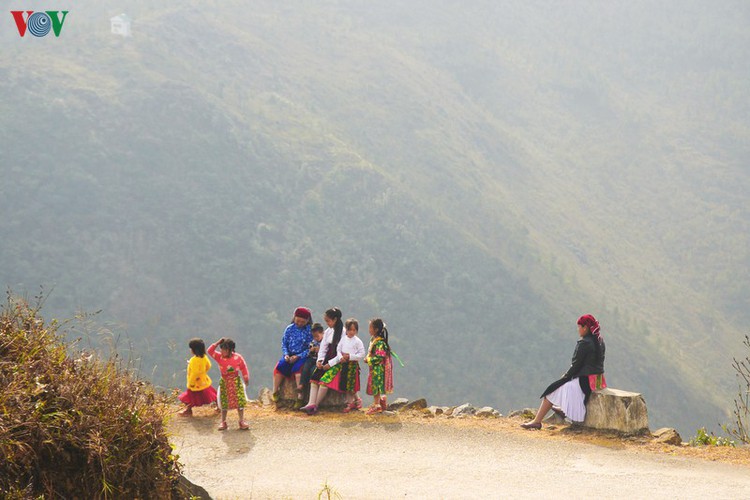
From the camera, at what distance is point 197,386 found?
35.9ft

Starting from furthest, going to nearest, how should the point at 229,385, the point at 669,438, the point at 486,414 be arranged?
the point at 486,414 → the point at 229,385 → the point at 669,438

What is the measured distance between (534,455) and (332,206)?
45.9 metres

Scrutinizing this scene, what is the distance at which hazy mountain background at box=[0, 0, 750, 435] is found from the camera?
45938 mm

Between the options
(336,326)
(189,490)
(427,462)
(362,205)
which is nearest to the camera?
(189,490)

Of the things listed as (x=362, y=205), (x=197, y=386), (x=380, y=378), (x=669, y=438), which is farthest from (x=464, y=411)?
(x=362, y=205)

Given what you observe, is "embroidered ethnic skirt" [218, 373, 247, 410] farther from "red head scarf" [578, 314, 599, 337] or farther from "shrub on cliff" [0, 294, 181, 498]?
"red head scarf" [578, 314, 599, 337]

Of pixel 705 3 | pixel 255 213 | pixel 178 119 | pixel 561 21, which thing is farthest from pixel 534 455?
pixel 705 3

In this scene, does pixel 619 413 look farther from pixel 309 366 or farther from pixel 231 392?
pixel 231 392

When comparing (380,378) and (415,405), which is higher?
(380,378)

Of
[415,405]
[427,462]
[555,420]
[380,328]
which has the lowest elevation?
[427,462]

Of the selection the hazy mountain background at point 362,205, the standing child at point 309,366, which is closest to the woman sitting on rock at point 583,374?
the standing child at point 309,366

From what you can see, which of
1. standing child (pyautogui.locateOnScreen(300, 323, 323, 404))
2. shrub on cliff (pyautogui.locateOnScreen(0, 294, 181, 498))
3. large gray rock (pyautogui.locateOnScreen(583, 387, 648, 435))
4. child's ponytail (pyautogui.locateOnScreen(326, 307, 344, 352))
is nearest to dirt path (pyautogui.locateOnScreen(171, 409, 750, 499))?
large gray rock (pyautogui.locateOnScreen(583, 387, 648, 435))

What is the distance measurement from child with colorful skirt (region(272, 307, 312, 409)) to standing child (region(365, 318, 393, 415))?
38.4 inches

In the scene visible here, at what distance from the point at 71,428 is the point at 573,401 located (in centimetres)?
658
